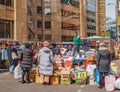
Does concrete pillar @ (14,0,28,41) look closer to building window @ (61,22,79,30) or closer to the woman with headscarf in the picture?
the woman with headscarf

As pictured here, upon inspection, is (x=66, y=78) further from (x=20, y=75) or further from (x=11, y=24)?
(x=11, y=24)

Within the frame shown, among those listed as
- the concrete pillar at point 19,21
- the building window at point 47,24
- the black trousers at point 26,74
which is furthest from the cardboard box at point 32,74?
the building window at point 47,24

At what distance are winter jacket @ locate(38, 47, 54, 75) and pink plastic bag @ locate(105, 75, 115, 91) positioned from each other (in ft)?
8.45

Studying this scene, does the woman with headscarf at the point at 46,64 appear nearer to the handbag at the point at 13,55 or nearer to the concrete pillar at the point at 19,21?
the handbag at the point at 13,55

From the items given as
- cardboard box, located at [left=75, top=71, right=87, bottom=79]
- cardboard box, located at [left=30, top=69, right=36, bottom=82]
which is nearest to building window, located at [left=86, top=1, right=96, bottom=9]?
cardboard box, located at [left=30, top=69, right=36, bottom=82]

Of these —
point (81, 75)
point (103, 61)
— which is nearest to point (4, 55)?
point (81, 75)

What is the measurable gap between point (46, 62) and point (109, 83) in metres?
2.96

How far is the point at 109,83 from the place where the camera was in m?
14.7

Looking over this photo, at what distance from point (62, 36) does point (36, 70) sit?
251 feet

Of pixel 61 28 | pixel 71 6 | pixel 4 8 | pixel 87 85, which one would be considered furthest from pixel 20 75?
pixel 71 6

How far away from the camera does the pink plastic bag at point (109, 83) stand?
14553 millimetres

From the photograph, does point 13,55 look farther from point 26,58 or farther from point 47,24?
point 47,24

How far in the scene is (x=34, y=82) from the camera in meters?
16.8

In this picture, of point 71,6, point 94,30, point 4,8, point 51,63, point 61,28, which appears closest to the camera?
→ point 51,63
